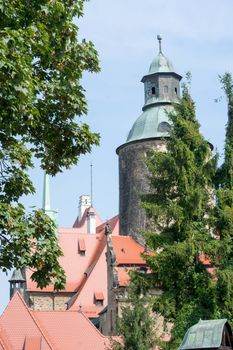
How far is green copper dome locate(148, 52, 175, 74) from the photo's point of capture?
51.9 metres

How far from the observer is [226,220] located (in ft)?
82.2

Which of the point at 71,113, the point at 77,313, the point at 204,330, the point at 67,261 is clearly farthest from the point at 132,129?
the point at 71,113

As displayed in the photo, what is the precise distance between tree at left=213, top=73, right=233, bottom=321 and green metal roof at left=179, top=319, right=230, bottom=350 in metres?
5.13

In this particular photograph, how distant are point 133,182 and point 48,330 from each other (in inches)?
587

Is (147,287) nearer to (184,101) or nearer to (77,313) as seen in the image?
(184,101)

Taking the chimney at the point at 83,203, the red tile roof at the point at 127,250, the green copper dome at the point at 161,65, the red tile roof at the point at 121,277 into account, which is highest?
the green copper dome at the point at 161,65

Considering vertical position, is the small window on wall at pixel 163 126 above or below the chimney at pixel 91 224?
above

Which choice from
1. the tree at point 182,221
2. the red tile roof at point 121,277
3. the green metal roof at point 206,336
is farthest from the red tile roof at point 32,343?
the green metal roof at point 206,336

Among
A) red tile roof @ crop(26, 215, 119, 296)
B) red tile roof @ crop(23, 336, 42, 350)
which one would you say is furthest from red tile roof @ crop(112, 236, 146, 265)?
red tile roof @ crop(23, 336, 42, 350)

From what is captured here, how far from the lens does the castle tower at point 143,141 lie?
48.8 meters

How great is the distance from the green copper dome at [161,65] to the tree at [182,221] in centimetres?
2412

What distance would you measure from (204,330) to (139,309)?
11.0 metres

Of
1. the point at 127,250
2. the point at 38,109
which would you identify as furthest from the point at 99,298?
the point at 38,109

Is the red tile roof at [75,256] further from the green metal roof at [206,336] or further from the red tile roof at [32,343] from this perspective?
the green metal roof at [206,336]
